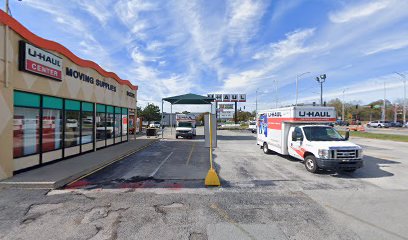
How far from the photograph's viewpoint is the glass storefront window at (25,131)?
28.5ft

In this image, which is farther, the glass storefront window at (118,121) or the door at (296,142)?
the glass storefront window at (118,121)

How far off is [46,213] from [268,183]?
20.8 ft

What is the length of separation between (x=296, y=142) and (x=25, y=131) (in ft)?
37.7

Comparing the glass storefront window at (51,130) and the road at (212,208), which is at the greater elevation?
the glass storefront window at (51,130)

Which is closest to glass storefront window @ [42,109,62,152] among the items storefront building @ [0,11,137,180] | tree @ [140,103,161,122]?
storefront building @ [0,11,137,180]

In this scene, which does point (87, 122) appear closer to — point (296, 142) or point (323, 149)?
point (296, 142)

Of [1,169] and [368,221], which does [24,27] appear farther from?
[368,221]

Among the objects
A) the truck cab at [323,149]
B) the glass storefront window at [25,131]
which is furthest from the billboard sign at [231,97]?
the glass storefront window at [25,131]

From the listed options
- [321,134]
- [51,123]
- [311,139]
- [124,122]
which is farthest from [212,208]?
[124,122]

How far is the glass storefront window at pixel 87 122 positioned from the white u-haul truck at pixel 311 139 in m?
10.9

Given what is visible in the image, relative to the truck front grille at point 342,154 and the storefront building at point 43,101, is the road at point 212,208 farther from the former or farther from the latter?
the storefront building at point 43,101

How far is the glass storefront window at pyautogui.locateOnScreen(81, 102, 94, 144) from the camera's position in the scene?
13578 mm

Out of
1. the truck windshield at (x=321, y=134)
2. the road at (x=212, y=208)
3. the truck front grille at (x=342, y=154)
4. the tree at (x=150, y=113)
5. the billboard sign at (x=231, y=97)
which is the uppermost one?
the billboard sign at (x=231, y=97)

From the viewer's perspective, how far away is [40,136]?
9.94 m
